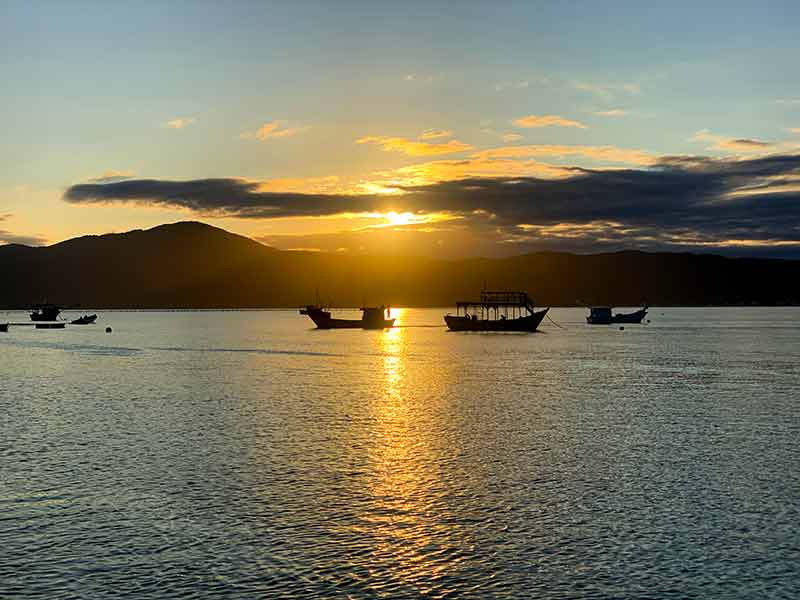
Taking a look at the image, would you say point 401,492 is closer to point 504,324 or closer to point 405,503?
point 405,503

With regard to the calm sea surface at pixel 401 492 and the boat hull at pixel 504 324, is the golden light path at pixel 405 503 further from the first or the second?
the boat hull at pixel 504 324

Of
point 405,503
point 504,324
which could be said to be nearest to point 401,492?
point 405,503

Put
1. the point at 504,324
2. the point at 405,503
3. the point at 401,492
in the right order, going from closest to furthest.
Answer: the point at 405,503 → the point at 401,492 → the point at 504,324

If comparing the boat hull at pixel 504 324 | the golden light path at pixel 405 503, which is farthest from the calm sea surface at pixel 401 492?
the boat hull at pixel 504 324

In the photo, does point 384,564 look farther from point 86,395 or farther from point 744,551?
point 86,395

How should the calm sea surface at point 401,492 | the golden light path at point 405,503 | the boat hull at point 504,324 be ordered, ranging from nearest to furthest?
the calm sea surface at point 401,492 → the golden light path at point 405,503 → the boat hull at point 504,324

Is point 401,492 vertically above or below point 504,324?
below

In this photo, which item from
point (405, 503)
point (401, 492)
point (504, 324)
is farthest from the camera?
point (504, 324)

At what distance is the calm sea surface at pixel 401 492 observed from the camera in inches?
800

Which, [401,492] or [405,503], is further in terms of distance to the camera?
[401,492]

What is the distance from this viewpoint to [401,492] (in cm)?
2947

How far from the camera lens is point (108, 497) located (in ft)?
94.0

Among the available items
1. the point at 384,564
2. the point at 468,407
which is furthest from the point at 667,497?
the point at 468,407

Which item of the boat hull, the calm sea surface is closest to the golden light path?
the calm sea surface
